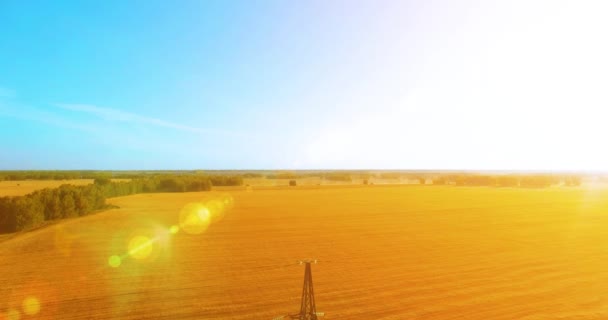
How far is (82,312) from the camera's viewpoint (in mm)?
9320

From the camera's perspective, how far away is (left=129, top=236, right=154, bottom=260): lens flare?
15320 mm

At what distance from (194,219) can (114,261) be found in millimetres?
11608

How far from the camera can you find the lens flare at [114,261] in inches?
539

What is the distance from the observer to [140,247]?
1688 centimetres

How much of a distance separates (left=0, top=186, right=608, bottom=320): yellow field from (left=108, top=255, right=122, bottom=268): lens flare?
185 mm

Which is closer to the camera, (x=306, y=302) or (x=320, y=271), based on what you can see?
(x=306, y=302)

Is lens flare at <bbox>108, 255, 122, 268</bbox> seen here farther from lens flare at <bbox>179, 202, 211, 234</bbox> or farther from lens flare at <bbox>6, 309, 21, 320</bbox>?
lens flare at <bbox>179, 202, 211, 234</bbox>

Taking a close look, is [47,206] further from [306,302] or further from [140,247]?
[306,302]

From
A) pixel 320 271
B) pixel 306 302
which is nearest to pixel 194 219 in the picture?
pixel 320 271

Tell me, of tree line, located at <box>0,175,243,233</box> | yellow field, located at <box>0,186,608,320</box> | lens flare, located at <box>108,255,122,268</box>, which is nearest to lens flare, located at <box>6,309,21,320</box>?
yellow field, located at <box>0,186,608,320</box>

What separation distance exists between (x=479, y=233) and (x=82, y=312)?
17.1 meters

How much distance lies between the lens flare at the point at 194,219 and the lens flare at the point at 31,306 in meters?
10.2

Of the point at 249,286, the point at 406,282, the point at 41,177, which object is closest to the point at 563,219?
the point at 406,282

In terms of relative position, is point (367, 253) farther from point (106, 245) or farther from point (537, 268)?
point (106, 245)
